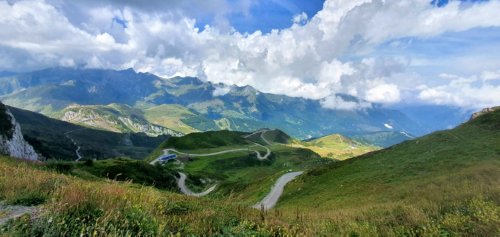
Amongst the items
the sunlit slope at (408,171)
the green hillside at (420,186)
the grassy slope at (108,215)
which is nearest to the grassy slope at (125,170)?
the sunlit slope at (408,171)

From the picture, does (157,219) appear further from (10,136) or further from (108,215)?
(10,136)

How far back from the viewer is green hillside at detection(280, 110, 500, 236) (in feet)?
40.3

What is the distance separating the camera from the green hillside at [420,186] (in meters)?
12.3

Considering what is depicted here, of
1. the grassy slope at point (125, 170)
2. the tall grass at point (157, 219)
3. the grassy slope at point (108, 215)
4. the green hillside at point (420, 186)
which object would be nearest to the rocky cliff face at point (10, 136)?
the grassy slope at point (125, 170)

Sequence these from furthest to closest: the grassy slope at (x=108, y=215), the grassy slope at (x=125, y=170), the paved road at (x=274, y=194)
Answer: the grassy slope at (x=125, y=170), the paved road at (x=274, y=194), the grassy slope at (x=108, y=215)

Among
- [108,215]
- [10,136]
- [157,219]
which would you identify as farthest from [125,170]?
[108,215]

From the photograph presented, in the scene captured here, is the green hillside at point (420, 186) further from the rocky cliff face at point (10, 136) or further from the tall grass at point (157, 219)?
the rocky cliff face at point (10, 136)

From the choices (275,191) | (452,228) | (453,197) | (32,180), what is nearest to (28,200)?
(32,180)

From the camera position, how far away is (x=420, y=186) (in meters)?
33.2

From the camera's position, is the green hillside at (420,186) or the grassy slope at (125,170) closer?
the green hillside at (420,186)

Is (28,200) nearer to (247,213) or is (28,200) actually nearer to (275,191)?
(247,213)

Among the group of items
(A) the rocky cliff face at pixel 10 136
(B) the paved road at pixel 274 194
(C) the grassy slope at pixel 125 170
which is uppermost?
(A) the rocky cliff face at pixel 10 136

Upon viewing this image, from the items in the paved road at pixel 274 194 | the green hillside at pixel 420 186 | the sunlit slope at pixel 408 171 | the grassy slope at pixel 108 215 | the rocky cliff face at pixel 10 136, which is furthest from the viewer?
the rocky cliff face at pixel 10 136

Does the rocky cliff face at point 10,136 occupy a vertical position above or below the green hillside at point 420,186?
above
